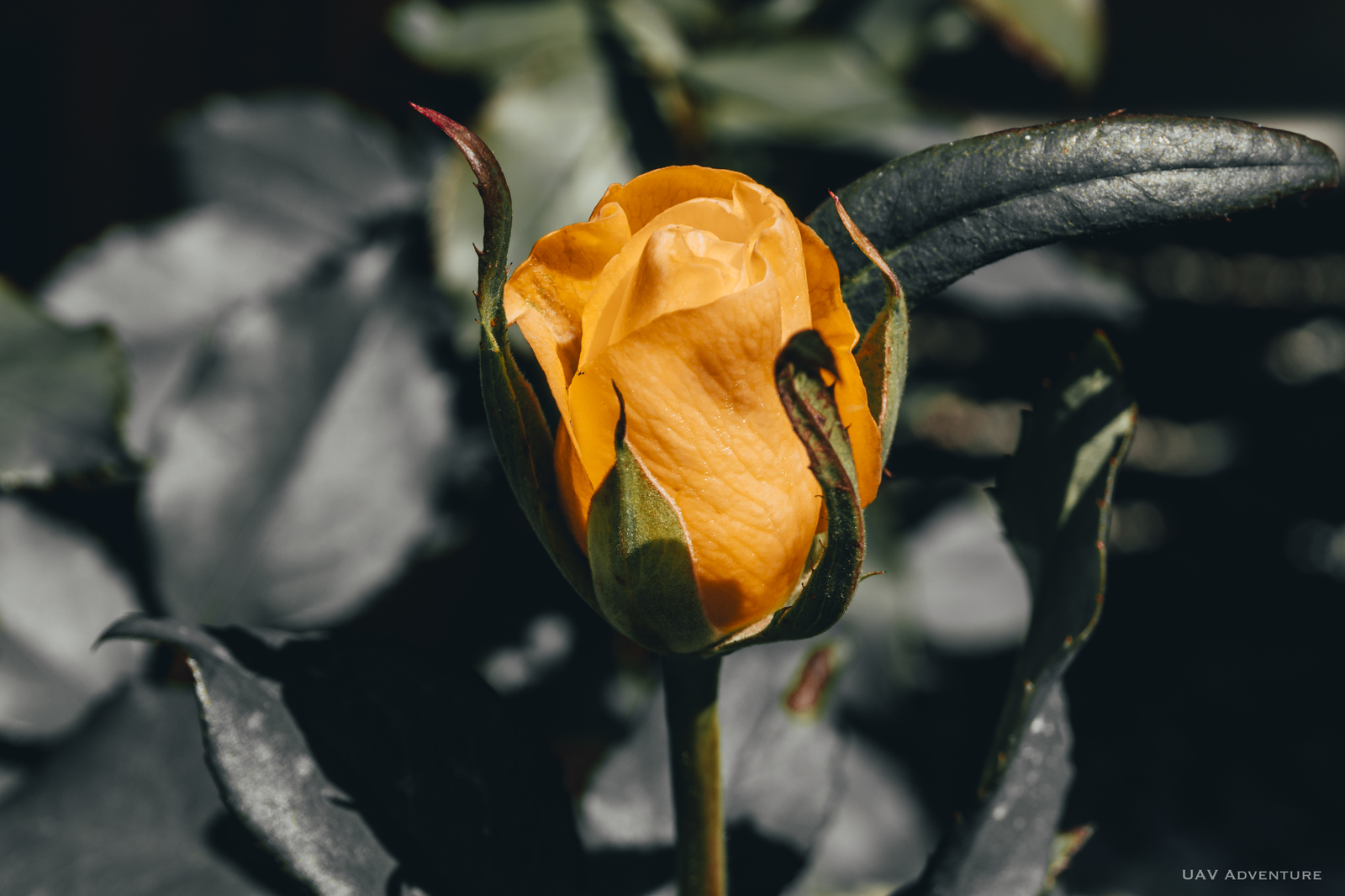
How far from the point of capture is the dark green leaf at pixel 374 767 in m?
0.32

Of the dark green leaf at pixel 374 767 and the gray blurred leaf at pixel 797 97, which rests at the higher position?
the gray blurred leaf at pixel 797 97

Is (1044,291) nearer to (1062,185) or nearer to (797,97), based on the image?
(797,97)

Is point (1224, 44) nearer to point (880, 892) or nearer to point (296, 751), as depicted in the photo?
point (880, 892)

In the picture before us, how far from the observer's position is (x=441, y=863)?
352mm

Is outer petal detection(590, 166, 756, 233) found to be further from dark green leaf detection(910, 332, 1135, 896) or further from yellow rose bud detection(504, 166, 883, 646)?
dark green leaf detection(910, 332, 1135, 896)

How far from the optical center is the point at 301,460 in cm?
63

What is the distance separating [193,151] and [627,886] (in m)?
0.86

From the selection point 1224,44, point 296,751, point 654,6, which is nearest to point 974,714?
point 654,6

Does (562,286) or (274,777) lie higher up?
(562,286)

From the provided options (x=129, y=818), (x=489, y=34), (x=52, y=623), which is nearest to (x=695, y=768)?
(x=129, y=818)

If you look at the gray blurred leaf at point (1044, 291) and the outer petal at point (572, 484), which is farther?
the gray blurred leaf at point (1044, 291)

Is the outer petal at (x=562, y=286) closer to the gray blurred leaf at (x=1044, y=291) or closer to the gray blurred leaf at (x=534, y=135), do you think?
the gray blurred leaf at (x=534, y=135)

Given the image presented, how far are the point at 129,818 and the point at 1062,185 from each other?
1.85ft

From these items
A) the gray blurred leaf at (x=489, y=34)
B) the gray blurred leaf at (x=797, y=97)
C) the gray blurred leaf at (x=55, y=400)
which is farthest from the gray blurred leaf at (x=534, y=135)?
the gray blurred leaf at (x=55, y=400)
